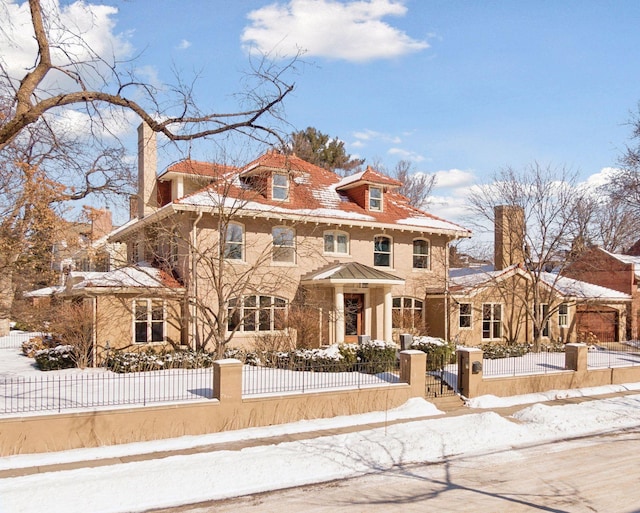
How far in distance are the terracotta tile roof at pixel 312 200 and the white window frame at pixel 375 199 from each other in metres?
0.26

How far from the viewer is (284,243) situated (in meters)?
23.7

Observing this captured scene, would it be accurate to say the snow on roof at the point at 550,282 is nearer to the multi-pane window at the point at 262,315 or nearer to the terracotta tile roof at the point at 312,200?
the terracotta tile roof at the point at 312,200

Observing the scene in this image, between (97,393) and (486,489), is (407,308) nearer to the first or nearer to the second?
(97,393)

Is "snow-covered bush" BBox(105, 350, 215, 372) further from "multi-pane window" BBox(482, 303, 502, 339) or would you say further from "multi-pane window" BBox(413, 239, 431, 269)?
"multi-pane window" BBox(482, 303, 502, 339)

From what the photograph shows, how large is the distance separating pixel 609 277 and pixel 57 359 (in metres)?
29.5

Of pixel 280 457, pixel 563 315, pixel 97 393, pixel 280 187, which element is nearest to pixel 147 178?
pixel 280 187

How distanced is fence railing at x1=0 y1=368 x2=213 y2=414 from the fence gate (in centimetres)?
659

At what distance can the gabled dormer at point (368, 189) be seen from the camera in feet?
86.0

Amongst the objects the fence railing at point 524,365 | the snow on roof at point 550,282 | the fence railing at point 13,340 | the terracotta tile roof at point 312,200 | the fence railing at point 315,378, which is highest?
the terracotta tile roof at point 312,200

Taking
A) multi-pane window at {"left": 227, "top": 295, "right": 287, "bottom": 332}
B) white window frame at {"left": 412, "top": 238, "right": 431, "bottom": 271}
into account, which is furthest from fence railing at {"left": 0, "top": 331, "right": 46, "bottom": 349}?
white window frame at {"left": 412, "top": 238, "right": 431, "bottom": 271}

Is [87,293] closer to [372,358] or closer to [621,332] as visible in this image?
[372,358]

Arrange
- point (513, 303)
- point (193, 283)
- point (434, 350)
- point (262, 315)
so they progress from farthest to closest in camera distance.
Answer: point (513, 303), point (262, 315), point (193, 283), point (434, 350)

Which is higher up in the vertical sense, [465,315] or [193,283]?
[193,283]

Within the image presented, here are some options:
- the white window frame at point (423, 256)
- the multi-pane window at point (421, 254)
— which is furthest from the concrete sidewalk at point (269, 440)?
the multi-pane window at point (421, 254)
